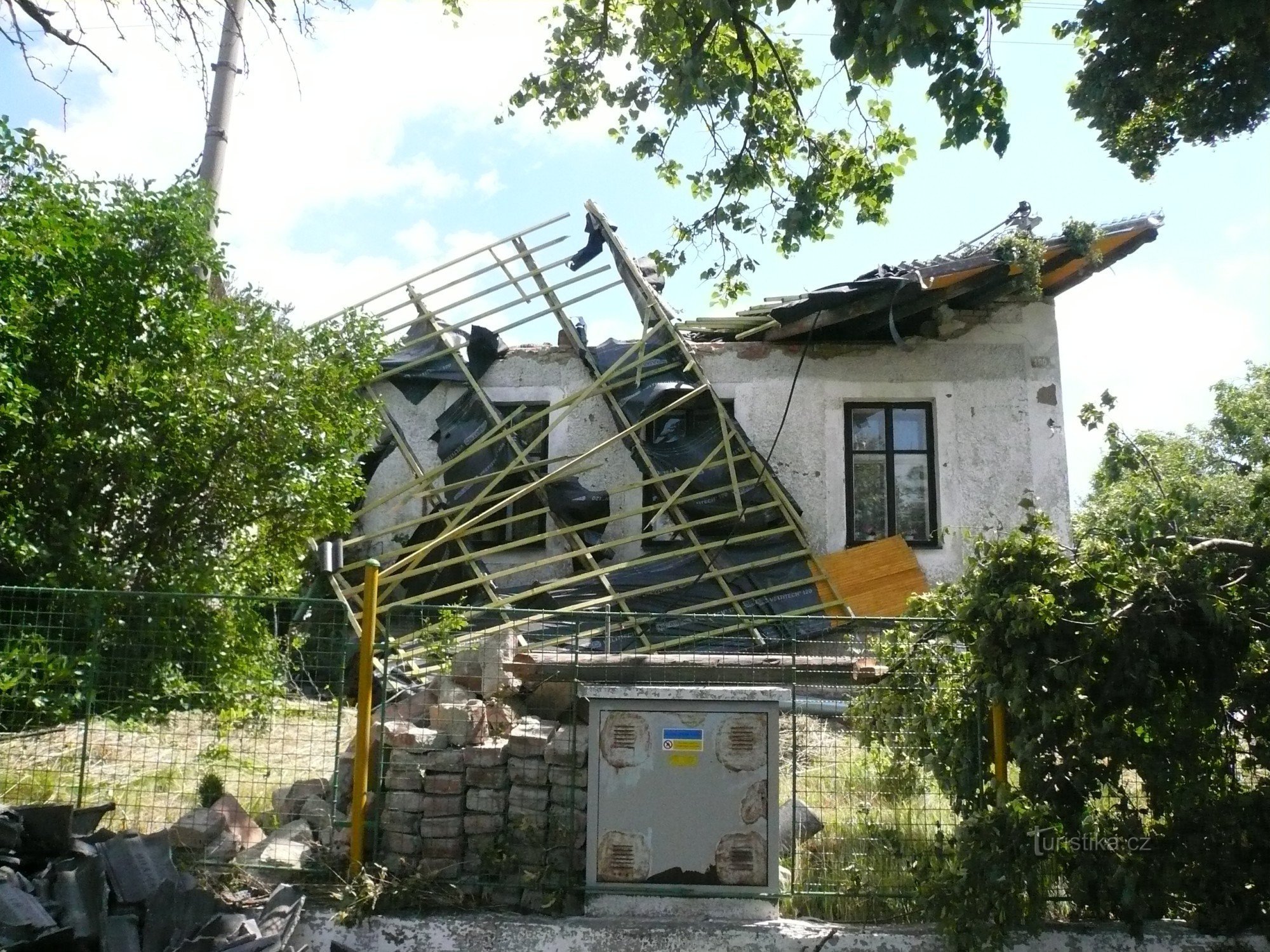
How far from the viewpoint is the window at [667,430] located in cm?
1195

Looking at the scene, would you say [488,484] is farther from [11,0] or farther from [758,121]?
[11,0]

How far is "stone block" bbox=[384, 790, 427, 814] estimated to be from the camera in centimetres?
544

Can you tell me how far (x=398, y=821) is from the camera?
5.44 meters

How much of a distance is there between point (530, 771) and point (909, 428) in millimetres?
8253

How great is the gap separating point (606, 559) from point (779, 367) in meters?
3.03

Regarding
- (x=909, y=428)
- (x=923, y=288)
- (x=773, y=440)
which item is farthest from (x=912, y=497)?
(x=923, y=288)

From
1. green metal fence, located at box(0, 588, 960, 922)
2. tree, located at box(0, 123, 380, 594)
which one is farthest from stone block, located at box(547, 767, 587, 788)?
tree, located at box(0, 123, 380, 594)

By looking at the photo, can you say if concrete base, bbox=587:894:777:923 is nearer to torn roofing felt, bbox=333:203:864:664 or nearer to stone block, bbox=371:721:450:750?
stone block, bbox=371:721:450:750

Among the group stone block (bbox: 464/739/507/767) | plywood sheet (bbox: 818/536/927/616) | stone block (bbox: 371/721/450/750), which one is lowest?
stone block (bbox: 464/739/507/767)

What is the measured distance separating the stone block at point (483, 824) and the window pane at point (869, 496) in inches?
293

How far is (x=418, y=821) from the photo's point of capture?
545 cm

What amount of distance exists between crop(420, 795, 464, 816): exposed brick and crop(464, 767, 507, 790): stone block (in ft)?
0.39

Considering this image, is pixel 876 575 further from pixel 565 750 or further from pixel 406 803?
pixel 406 803

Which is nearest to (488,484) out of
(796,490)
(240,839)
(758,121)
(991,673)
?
(796,490)
